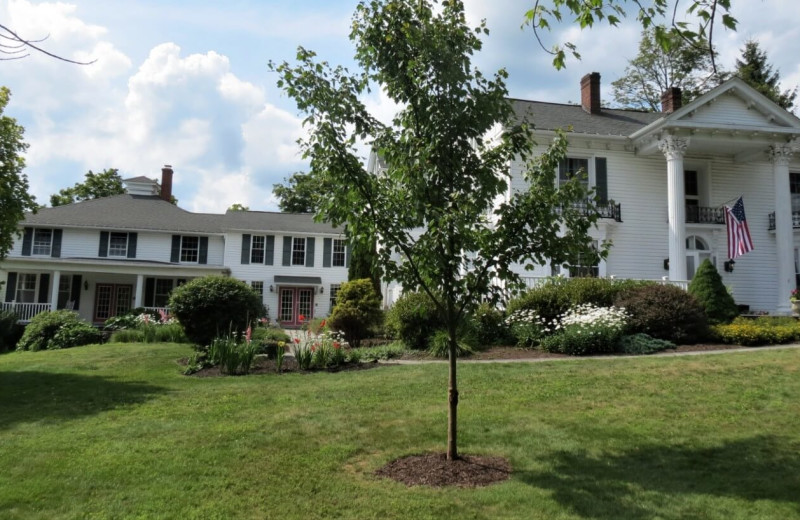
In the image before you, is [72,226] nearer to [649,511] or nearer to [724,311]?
[724,311]

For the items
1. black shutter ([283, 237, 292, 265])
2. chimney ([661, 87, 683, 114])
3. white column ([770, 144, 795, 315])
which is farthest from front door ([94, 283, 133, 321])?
white column ([770, 144, 795, 315])

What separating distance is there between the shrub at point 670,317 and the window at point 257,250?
2173 cm

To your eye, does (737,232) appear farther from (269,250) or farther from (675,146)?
(269,250)

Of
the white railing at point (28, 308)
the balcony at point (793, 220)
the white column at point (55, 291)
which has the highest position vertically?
the balcony at point (793, 220)

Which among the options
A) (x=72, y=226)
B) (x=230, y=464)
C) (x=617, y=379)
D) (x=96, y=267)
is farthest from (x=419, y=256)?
(x=72, y=226)

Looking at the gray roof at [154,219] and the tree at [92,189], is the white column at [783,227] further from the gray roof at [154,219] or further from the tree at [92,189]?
the tree at [92,189]

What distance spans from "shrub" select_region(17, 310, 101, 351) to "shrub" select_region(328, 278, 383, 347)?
27.6 feet

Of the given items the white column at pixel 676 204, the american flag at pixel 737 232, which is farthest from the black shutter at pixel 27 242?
the american flag at pixel 737 232

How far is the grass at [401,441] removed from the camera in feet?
14.8

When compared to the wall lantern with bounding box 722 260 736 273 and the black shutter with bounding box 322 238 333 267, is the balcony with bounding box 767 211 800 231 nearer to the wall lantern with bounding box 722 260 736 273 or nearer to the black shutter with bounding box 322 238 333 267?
the wall lantern with bounding box 722 260 736 273

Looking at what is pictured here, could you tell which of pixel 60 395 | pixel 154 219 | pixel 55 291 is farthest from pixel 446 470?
pixel 154 219

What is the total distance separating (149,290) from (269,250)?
6.84m

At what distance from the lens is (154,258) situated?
30.0m

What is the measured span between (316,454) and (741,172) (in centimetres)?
2189
